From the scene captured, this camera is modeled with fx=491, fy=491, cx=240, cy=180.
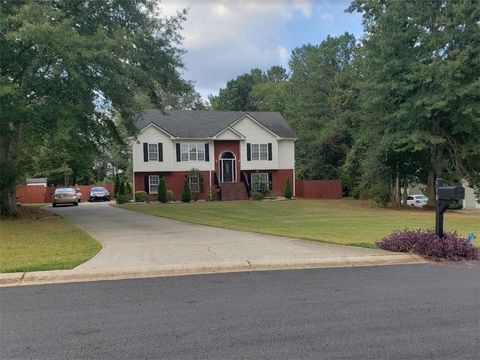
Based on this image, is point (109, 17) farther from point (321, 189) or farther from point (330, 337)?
point (321, 189)

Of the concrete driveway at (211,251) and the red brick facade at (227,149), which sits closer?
the concrete driveway at (211,251)

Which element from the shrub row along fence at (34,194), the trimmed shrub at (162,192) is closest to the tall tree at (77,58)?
the trimmed shrub at (162,192)

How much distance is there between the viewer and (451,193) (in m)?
9.48

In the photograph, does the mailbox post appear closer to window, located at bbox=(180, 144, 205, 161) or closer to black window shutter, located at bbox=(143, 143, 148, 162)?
black window shutter, located at bbox=(143, 143, 148, 162)

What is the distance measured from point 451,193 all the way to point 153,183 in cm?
3258

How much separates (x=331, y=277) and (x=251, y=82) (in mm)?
69612

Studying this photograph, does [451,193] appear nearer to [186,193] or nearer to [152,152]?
[186,193]

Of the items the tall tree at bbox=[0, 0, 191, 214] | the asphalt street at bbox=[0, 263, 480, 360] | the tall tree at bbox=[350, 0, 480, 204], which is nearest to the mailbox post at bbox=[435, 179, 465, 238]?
the asphalt street at bbox=[0, 263, 480, 360]

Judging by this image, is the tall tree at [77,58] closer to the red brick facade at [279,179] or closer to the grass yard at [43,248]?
the grass yard at [43,248]

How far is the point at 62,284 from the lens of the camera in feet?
25.1

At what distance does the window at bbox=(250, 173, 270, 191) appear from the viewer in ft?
134

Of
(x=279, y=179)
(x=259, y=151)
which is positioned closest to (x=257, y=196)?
(x=279, y=179)

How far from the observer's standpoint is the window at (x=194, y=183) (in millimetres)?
40250

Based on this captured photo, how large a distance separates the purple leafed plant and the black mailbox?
90 cm
